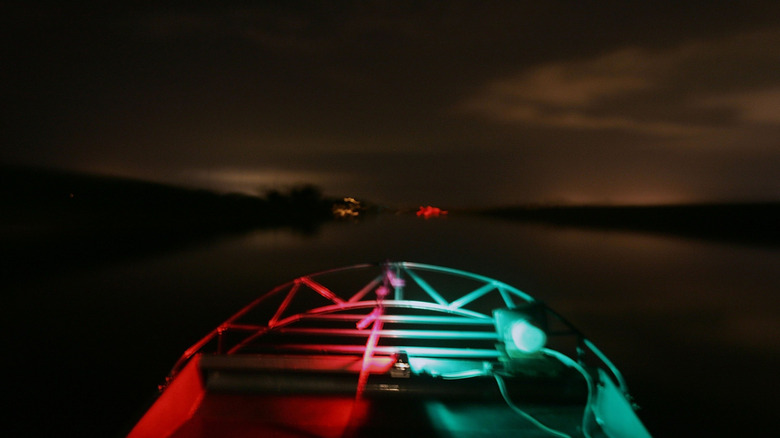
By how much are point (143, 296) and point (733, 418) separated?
16213mm

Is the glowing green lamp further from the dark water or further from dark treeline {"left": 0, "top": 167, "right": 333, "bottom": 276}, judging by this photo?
dark treeline {"left": 0, "top": 167, "right": 333, "bottom": 276}

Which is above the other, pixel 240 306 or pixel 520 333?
pixel 520 333

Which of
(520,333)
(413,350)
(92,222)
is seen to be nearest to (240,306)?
(413,350)

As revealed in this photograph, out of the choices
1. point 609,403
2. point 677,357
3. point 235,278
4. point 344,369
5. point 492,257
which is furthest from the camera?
point 492,257

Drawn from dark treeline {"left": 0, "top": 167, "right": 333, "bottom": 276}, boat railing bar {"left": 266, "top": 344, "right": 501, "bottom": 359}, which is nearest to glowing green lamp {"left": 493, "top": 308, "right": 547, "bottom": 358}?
boat railing bar {"left": 266, "top": 344, "right": 501, "bottom": 359}

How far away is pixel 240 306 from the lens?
49.0 feet

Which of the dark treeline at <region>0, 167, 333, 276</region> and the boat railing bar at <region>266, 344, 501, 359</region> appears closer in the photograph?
the boat railing bar at <region>266, 344, 501, 359</region>

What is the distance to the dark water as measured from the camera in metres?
7.11

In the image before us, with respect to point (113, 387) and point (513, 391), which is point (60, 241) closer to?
point (113, 387)

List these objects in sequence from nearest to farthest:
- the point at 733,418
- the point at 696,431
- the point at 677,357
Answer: the point at 696,431 → the point at 733,418 → the point at 677,357

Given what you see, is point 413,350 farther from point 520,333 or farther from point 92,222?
point 92,222

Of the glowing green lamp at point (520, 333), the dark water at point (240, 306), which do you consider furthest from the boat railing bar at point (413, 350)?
the dark water at point (240, 306)

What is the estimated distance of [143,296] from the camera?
53.1 ft

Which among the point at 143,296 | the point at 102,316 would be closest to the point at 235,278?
the point at 143,296
